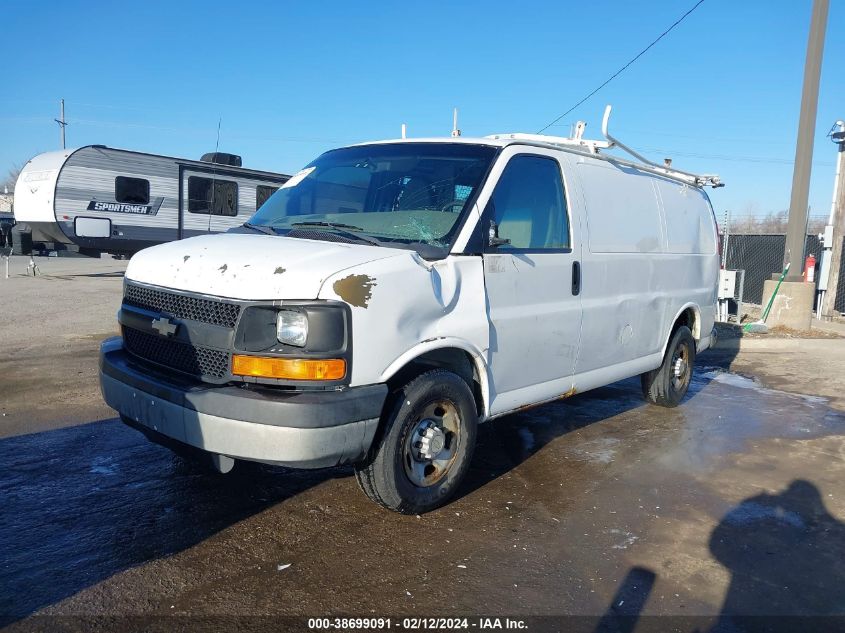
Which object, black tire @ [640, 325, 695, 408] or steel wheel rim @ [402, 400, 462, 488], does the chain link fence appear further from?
steel wheel rim @ [402, 400, 462, 488]

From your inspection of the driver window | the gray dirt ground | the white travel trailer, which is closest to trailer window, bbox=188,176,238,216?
the white travel trailer

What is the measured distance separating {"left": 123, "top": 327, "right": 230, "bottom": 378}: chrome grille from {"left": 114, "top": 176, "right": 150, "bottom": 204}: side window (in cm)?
1305

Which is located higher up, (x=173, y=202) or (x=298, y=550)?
Answer: (x=173, y=202)

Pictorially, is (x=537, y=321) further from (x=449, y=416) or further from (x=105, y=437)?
(x=105, y=437)

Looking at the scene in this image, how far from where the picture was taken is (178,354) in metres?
3.57

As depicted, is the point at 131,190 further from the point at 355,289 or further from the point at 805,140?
the point at 355,289

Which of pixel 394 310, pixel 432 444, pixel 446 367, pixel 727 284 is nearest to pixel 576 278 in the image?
pixel 446 367

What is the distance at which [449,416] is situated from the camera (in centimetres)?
390

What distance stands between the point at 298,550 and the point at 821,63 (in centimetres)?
1230

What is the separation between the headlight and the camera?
3182 millimetres

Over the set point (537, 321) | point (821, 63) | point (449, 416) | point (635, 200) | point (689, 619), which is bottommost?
point (689, 619)

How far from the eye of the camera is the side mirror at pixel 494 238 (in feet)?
12.9

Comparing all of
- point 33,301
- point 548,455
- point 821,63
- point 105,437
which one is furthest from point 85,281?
point 821,63

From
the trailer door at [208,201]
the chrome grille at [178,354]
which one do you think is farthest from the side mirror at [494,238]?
the trailer door at [208,201]
